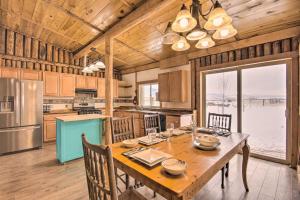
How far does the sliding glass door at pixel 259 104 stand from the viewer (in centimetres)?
317

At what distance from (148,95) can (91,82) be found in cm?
221

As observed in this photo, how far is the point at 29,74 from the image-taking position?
443 centimetres

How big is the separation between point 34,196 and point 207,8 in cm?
395

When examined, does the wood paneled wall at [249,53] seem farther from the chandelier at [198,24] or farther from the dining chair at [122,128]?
the dining chair at [122,128]

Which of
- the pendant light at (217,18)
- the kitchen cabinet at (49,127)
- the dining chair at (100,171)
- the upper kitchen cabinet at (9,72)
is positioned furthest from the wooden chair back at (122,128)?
the upper kitchen cabinet at (9,72)

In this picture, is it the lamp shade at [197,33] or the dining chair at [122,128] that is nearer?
the lamp shade at [197,33]

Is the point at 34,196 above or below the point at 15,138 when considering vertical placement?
below

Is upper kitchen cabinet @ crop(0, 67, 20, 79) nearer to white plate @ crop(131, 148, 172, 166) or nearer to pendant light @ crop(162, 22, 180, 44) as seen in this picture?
pendant light @ crop(162, 22, 180, 44)

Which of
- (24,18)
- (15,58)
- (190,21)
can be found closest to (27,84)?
(15,58)

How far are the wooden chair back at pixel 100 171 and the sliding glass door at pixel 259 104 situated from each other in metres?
3.58

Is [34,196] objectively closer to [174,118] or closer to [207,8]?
[174,118]

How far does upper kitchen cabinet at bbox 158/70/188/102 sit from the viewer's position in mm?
4324

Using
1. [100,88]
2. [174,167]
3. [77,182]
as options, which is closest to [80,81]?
[100,88]

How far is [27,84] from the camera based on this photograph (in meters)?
3.95
